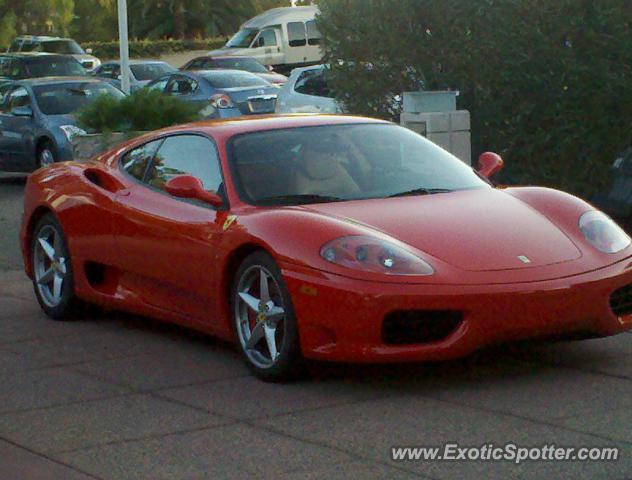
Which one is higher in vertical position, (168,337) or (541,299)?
(541,299)

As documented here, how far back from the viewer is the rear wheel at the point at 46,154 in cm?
2028

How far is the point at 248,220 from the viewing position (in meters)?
7.42

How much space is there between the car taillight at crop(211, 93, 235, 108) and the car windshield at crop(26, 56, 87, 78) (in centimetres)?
819

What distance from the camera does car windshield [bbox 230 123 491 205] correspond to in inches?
308

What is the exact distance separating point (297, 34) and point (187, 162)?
41.7 meters

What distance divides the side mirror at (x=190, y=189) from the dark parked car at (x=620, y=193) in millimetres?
4801

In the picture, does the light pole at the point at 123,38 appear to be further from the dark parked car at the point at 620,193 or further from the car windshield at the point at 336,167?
the car windshield at the point at 336,167

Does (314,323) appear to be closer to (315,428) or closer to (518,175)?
(315,428)

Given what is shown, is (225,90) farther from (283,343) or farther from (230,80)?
(283,343)

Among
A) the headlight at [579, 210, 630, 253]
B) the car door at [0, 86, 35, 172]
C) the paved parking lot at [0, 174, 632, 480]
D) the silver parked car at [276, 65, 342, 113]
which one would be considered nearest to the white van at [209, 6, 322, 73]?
the silver parked car at [276, 65, 342, 113]

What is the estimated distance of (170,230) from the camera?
26.4ft

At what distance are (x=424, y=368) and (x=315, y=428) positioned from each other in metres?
1.25

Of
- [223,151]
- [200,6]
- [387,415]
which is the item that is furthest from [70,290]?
[200,6]

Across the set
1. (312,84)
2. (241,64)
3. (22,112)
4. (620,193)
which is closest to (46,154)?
(22,112)
